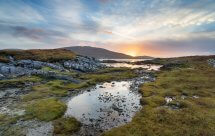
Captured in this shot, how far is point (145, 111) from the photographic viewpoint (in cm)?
3175

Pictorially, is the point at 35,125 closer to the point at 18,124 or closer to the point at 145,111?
the point at 18,124

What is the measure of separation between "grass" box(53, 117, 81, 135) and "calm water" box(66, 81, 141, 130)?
139 cm

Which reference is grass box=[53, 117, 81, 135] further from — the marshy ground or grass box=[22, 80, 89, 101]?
grass box=[22, 80, 89, 101]

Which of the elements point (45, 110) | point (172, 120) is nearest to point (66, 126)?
point (45, 110)

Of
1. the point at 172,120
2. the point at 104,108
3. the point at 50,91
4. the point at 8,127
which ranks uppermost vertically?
the point at 172,120

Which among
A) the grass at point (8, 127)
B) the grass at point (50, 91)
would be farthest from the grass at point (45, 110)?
the grass at point (50, 91)

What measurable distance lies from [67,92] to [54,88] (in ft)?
16.7

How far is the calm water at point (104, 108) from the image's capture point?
27734 millimetres

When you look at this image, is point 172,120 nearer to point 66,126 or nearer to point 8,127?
point 66,126

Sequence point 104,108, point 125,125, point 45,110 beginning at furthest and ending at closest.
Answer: point 104,108, point 45,110, point 125,125

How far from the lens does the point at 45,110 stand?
31.3 m

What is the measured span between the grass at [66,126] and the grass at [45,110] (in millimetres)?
2125

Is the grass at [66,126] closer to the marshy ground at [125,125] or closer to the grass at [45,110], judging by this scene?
the marshy ground at [125,125]

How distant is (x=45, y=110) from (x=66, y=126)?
7621 mm
